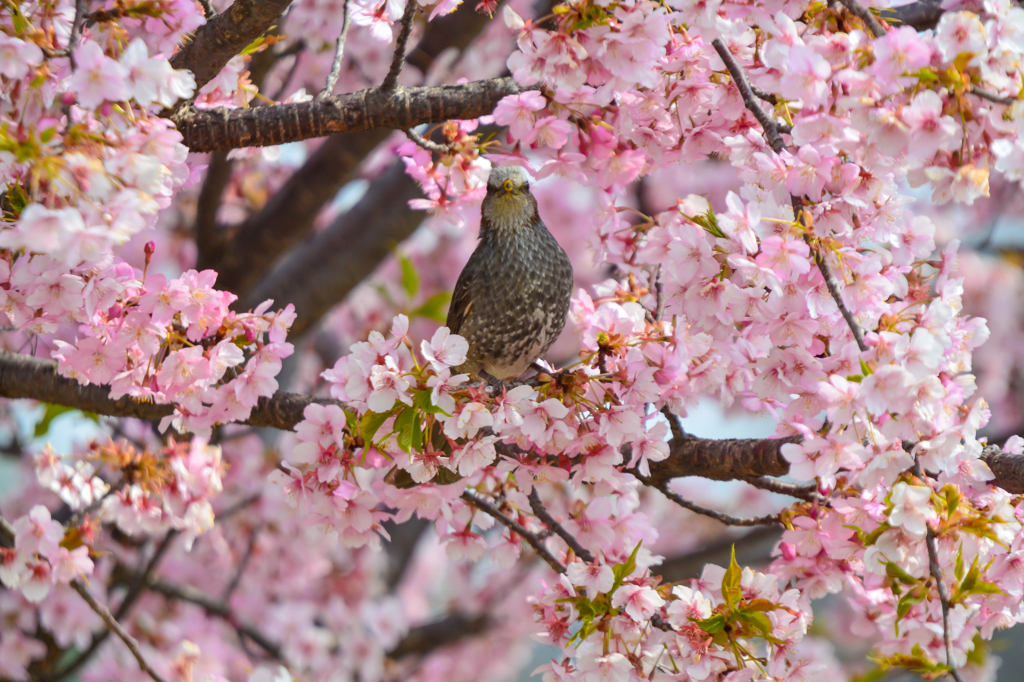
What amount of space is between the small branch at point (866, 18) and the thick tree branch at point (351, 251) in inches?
73.8

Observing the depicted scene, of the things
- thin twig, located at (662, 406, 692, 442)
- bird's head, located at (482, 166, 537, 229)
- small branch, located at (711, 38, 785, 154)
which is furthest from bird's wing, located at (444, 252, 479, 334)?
→ small branch, located at (711, 38, 785, 154)

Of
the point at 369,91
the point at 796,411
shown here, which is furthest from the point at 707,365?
the point at 369,91

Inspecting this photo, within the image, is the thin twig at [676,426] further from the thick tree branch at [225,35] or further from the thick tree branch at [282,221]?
the thick tree branch at [282,221]

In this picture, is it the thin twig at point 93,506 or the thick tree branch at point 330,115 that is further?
the thin twig at point 93,506

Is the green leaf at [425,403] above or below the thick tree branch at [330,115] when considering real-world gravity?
below

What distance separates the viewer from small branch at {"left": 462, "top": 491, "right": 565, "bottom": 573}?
1594mm

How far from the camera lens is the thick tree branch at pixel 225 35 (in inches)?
51.8

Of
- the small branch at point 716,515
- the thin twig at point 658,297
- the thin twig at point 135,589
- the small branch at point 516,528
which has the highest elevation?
the thin twig at point 658,297

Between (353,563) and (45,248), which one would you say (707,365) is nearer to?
(45,248)

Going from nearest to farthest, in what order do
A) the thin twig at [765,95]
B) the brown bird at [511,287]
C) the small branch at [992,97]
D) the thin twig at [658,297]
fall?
1. the small branch at [992,97]
2. the thin twig at [765,95]
3. the thin twig at [658,297]
4. the brown bird at [511,287]

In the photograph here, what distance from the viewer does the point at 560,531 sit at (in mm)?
1563

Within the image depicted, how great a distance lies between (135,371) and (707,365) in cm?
102

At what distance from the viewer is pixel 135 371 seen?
4.50 ft

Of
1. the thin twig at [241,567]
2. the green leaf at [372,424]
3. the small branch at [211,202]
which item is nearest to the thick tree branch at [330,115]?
the green leaf at [372,424]
